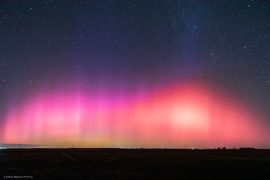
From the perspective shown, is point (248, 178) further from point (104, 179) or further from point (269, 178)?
point (104, 179)

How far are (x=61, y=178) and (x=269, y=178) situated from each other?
19.1 meters

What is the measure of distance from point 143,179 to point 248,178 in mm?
9796

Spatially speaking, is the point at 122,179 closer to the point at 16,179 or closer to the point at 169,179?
the point at 169,179

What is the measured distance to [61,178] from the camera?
17906 mm

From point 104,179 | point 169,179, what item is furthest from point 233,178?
point 104,179

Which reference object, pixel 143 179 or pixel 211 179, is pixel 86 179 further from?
pixel 211 179

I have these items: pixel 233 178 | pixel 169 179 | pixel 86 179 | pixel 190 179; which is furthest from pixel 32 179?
pixel 233 178

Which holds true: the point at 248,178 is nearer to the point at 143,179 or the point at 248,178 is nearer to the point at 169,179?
the point at 169,179

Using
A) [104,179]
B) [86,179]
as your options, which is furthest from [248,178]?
[86,179]

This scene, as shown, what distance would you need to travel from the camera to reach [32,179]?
17.4 m

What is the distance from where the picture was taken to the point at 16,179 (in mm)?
17391

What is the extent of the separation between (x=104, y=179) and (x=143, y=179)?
353 centimetres

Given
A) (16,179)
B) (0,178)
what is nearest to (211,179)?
(16,179)

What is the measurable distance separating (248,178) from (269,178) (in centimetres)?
176
